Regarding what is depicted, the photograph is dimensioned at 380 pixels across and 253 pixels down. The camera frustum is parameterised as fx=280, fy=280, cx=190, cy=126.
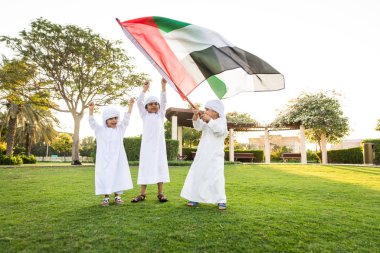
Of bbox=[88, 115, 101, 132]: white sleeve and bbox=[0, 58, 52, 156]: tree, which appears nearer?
bbox=[88, 115, 101, 132]: white sleeve

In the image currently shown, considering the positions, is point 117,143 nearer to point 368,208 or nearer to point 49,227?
point 49,227

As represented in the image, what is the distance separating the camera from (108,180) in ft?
15.5

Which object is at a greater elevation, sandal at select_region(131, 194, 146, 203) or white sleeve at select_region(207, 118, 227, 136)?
white sleeve at select_region(207, 118, 227, 136)

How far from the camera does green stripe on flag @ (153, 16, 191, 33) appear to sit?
15.1 ft

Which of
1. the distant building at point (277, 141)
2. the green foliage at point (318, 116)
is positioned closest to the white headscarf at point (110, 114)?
the green foliage at point (318, 116)

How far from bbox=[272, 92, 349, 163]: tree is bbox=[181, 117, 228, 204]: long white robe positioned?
2205 cm

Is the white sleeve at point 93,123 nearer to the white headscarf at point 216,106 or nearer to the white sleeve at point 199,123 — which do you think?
the white sleeve at point 199,123

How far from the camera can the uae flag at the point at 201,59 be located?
4453mm

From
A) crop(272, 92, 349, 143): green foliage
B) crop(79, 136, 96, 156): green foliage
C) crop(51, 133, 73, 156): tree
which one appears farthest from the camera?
crop(79, 136, 96, 156): green foliage

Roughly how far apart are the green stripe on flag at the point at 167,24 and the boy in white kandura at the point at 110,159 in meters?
1.67

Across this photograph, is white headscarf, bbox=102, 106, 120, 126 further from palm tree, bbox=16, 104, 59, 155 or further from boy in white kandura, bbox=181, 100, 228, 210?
palm tree, bbox=16, 104, 59, 155

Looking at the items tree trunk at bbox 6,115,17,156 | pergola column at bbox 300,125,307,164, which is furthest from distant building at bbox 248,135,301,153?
tree trunk at bbox 6,115,17,156

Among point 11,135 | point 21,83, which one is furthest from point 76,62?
point 11,135

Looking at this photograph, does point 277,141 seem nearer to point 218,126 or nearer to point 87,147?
point 87,147
